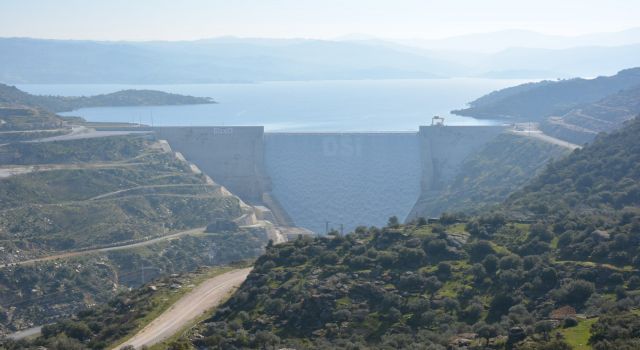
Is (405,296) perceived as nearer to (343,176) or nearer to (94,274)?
(94,274)

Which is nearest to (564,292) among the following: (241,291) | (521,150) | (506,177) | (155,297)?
(241,291)

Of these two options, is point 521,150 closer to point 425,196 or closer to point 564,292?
point 425,196

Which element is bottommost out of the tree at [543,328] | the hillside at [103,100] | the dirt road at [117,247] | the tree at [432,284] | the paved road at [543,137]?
the dirt road at [117,247]

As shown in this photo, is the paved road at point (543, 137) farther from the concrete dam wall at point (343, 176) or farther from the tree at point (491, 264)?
the tree at point (491, 264)

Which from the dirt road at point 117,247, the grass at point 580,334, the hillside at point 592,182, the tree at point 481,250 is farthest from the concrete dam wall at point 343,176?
the grass at point 580,334

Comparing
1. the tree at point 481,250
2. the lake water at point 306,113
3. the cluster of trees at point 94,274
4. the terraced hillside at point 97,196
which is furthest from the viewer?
the lake water at point 306,113

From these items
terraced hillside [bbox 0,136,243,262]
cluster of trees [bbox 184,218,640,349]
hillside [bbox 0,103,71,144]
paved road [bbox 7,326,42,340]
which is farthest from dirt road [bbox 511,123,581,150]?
paved road [bbox 7,326,42,340]

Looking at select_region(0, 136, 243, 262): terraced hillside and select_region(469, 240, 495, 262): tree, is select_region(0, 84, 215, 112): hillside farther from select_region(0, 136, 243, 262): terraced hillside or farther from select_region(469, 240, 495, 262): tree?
select_region(469, 240, 495, 262): tree

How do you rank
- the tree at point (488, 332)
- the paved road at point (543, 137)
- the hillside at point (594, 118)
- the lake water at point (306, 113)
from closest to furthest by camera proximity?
the tree at point (488, 332) < the paved road at point (543, 137) < the hillside at point (594, 118) < the lake water at point (306, 113)
